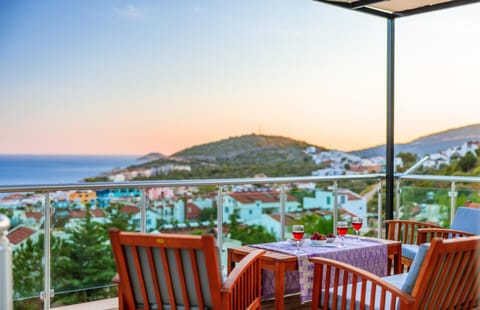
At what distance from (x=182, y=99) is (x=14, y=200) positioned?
598 centimetres

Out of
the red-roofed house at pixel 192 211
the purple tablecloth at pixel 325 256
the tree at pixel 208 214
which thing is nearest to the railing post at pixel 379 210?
the purple tablecloth at pixel 325 256

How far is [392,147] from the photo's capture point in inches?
245

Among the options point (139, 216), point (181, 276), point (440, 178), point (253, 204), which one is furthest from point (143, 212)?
point (440, 178)

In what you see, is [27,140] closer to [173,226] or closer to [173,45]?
[173,45]

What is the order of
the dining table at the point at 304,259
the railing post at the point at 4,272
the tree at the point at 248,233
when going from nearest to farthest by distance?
the railing post at the point at 4,272
the dining table at the point at 304,259
the tree at the point at 248,233

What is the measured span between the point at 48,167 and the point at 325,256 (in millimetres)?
6456

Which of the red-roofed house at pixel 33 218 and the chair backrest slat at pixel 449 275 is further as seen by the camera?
the red-roofed house at pixel 33 218

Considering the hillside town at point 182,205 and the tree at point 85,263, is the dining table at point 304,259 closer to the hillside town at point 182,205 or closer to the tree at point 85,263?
the hillside town at point 182,205

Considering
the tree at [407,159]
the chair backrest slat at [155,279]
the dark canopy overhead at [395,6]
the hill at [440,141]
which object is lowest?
the chair backrest slat at [155,279]

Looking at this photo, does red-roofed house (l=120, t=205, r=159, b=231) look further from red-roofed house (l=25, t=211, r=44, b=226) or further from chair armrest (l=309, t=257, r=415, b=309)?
chair armrest (l=309, t=257, r=415, b=309)

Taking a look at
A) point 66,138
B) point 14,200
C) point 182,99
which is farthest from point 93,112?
point 14,200

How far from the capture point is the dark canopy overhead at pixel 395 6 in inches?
220

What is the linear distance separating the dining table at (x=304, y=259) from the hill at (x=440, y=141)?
6.41ft

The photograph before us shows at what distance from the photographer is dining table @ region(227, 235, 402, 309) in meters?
3.69
